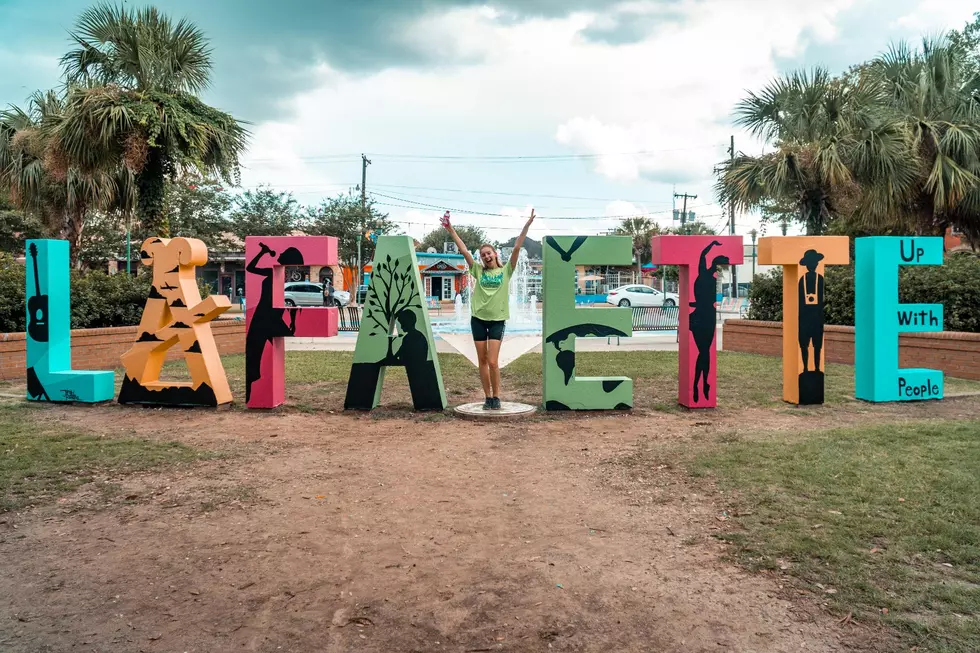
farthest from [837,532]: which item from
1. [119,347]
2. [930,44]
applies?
[930,44]

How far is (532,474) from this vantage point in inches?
211

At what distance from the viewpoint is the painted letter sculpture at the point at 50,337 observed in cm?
836

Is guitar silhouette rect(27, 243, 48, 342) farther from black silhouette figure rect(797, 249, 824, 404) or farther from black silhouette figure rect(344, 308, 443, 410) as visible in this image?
black silhouette figure rect(797, 249, 824, 404)

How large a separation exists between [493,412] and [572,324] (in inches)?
52.1

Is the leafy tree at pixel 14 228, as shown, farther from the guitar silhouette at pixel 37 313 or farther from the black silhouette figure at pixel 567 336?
the black silhouette figure at pixel 567 336

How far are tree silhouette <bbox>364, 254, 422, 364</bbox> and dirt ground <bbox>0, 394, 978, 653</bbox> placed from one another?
2152mm

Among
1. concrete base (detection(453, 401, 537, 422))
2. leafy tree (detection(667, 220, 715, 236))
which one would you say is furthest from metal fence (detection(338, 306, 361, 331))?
leafy tree (detection(667, 220, 715, 236))

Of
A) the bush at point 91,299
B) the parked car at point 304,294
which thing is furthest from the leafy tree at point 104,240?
the bush at point 91,299

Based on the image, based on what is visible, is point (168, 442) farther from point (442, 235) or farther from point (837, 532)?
point (442, 235)

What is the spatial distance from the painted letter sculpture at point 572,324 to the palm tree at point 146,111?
873 cm

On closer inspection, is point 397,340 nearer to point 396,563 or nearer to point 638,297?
point 396,563

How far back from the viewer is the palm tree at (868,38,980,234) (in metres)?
14.9

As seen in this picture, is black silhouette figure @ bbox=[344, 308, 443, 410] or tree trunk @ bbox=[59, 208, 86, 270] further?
tree trunk @ bbox=[59, 208, 86, 270]

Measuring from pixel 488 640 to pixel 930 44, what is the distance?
18.6m
